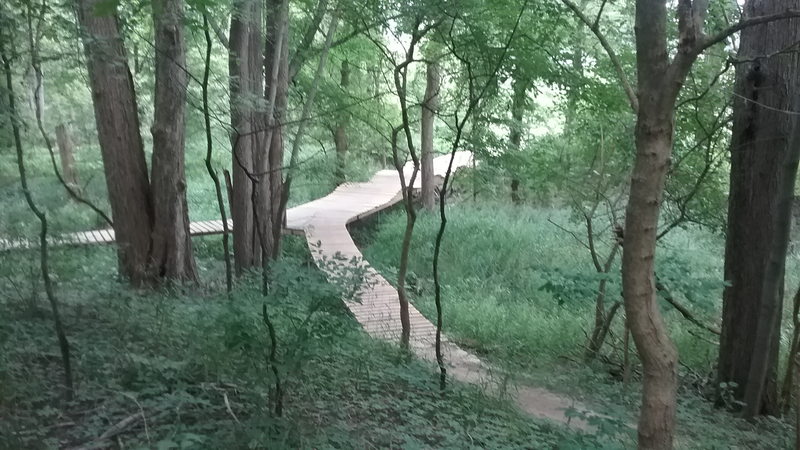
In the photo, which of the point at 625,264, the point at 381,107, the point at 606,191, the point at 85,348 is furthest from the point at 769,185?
the point at 381,107

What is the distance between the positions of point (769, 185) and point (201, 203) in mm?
11515

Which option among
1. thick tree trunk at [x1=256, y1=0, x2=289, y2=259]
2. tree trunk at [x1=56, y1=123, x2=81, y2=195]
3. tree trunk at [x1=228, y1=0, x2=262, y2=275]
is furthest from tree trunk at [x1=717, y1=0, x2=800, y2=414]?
tree trunk at [x1=56, y1=123, x2=81, y2=195]

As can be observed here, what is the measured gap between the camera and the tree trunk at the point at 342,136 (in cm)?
897

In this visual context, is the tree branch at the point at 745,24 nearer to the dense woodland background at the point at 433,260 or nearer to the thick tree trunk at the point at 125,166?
the dense woodland background at the point at 433,260

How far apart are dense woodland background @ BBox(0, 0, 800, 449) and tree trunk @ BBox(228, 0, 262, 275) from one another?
4cm

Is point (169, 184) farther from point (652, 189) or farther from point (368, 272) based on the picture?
point (652, 189)

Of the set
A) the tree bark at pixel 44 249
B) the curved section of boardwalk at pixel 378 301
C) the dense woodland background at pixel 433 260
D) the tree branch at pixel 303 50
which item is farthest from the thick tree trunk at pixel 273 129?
the tree bark at pixel 44 249

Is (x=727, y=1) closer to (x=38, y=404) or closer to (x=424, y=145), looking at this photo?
(x=38, y=404)

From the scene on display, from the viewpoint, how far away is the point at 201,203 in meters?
13.2

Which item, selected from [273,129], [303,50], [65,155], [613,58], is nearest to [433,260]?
[613,58]

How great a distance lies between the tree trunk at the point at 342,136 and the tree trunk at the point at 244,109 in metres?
1.73

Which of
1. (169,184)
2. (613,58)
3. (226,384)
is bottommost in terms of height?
(226,384)

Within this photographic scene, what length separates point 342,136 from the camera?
1133 centimetres

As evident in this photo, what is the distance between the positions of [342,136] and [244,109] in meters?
5.38
